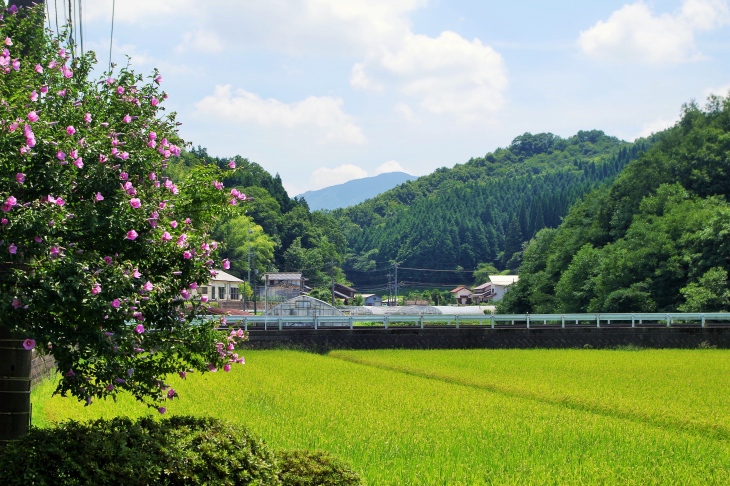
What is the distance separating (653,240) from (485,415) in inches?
1583

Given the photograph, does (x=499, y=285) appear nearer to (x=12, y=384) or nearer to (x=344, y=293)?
(x=344, y=293)

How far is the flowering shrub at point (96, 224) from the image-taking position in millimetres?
7301

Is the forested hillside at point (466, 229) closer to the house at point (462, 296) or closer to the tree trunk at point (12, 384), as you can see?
the house at point (462, 296)

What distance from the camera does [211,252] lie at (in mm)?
9312

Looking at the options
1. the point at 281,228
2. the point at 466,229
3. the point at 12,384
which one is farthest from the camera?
the point at 466,229

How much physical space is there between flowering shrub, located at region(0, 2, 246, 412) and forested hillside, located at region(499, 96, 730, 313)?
40290 mm

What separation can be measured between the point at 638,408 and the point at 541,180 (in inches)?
7141

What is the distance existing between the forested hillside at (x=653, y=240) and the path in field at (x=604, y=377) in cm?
1710

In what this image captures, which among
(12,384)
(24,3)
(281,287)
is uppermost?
(281,287)

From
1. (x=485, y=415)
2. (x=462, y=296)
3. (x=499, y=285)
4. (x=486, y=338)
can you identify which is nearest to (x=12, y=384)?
(x=485, y=415)

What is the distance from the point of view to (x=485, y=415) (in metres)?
15.5

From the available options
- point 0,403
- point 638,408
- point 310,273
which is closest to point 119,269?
point 0,403

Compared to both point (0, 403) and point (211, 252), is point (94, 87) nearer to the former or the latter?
point (211, 252)

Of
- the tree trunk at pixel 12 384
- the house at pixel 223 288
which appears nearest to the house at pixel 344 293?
the house at pixel 223 288
